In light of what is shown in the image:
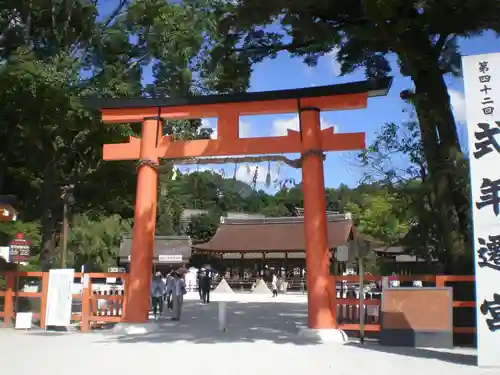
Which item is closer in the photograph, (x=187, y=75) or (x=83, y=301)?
(x=83, y=301)

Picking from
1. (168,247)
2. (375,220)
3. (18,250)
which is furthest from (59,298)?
(375,220)

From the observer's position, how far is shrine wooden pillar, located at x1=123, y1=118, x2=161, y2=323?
39.7ft

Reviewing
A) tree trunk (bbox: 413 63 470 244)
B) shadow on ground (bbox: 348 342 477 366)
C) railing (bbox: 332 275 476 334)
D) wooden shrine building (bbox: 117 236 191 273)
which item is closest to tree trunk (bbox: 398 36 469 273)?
tree trunk (bbox: 413 63 470 244)

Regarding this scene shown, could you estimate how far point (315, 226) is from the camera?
1134cm

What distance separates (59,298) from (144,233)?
249cm

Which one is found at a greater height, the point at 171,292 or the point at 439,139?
the point at 439,139

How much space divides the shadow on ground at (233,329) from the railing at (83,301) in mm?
1155

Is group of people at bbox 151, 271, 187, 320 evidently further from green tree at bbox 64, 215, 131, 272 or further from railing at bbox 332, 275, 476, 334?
green tree at bbox 64, 215, 131, 272

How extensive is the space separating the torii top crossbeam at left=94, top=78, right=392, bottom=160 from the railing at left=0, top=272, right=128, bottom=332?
10.7ft

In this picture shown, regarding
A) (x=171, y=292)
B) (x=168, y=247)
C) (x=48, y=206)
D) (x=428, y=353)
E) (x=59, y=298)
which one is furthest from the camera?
(x=168, y=247)

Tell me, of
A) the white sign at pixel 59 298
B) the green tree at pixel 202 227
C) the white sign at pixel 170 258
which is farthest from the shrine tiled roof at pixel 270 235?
the white sign at pixel 59 298

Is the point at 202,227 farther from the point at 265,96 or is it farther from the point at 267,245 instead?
the point at 265,96

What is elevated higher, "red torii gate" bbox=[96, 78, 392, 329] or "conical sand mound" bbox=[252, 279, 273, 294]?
"red torii gate" bbox=[96, 78, 392, 329]

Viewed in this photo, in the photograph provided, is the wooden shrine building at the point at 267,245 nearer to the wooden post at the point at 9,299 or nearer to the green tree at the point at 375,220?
the green tree at the point at 375,220
